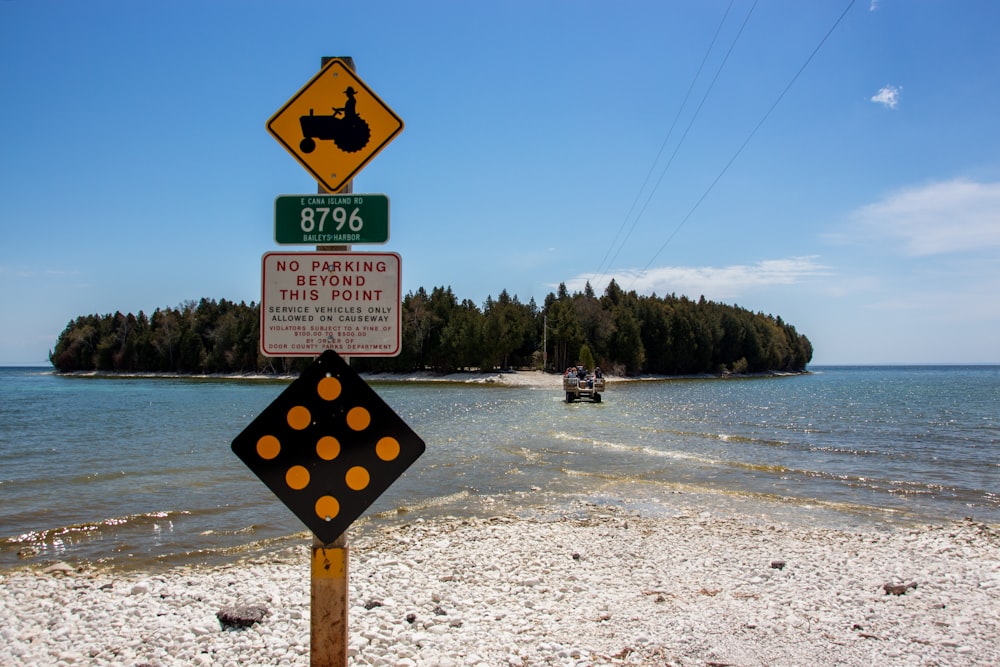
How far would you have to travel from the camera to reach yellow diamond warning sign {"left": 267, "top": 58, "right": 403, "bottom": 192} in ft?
10.6

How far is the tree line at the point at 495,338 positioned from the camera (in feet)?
338

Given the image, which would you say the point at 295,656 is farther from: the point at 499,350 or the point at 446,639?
the point at 499,350

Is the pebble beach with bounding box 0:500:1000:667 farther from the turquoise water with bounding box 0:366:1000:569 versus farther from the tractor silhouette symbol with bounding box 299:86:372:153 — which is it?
the tractor silhouette symbol with bounding box 299:86:372:153

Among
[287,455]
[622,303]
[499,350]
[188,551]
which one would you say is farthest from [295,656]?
[622,303]

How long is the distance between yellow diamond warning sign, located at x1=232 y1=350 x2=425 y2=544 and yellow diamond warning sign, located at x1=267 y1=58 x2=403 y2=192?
1096 mm

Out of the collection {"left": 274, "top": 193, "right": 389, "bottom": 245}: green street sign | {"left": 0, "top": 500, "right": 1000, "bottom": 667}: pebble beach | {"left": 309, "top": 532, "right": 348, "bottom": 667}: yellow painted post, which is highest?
{"left": 274, "top": 193, "right": 389, "bottom": 245}: green street sign

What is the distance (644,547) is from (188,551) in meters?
7.20

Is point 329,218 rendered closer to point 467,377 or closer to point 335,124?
point 335,124

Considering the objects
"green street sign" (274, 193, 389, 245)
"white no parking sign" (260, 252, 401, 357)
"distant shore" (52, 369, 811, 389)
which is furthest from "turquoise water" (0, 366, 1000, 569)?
"distant shore" (52, 369, 811, 389)

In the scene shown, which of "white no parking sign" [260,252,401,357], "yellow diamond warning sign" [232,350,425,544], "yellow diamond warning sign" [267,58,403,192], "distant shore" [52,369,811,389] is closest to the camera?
"yellow diamond warning sign" [232,350,425,544]

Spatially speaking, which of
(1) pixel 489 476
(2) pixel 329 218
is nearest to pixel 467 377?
(1) pixel 489 476

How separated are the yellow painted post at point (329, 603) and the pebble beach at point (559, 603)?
2.53m

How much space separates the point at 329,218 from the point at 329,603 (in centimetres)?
189

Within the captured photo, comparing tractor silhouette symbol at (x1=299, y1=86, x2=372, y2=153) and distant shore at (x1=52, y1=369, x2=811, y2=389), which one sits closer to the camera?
tractor silhouette symbol at (x1=299, y1=86, x2=372, y2=153)
